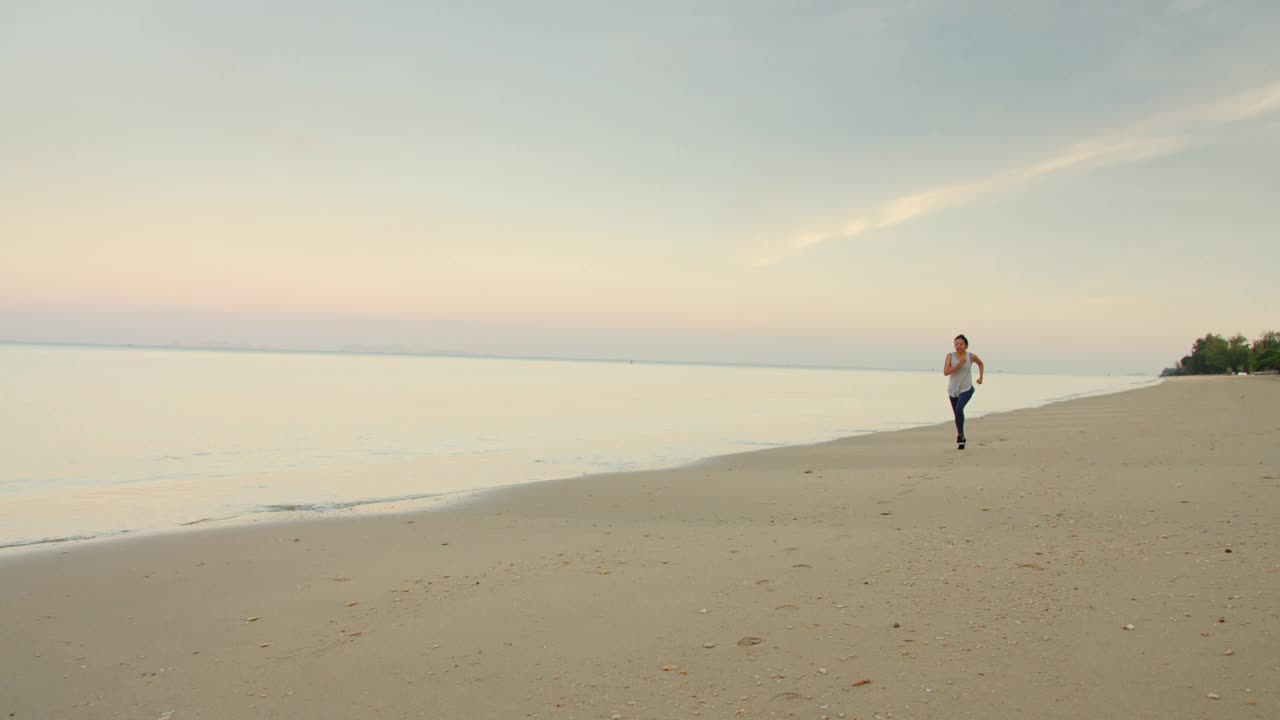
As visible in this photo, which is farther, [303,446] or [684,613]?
[303,446]

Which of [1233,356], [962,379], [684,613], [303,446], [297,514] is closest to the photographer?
[684,613]

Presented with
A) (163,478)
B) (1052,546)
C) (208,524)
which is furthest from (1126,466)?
(163,478)

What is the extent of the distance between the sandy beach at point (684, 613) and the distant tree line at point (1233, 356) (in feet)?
458

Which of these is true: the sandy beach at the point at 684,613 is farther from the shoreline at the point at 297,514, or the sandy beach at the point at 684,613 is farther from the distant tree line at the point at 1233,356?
the distant tree line at the point at 1233,356

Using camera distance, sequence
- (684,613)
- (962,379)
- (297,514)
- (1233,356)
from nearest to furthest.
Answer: (684,613) < (297,514) < (962,379) < (1233,356)

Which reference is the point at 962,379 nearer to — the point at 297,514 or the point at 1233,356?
the point at 297,514

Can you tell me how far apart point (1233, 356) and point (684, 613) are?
17123cm

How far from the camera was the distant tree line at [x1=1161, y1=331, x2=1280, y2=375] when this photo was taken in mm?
118000

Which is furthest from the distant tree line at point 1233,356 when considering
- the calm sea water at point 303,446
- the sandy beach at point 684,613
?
the sandy beach at point 684,613

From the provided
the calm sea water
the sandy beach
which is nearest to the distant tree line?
the calm sea water

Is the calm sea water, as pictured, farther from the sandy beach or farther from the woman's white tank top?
the sandy beach

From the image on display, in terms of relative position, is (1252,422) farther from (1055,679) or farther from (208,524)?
(208,524)

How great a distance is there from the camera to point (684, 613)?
4.88m

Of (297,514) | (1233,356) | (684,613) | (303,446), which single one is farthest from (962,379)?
(1233,356)
